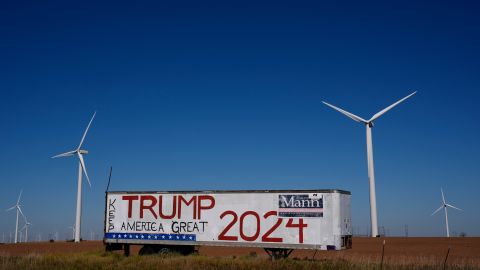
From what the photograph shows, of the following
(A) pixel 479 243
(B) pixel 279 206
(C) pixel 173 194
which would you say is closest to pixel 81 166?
(C) pixel 173 194

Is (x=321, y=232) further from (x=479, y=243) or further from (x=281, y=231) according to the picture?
(x=479, y=243)

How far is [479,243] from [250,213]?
2676 cm

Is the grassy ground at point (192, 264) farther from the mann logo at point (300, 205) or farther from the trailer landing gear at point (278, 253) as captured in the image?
the mann logo at point (300, 205)

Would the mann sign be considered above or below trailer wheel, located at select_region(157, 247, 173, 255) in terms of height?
above

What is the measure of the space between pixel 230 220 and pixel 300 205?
368 cm

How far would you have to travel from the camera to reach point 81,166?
55750mm

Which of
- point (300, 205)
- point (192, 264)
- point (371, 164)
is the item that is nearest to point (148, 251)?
point (192, 264)

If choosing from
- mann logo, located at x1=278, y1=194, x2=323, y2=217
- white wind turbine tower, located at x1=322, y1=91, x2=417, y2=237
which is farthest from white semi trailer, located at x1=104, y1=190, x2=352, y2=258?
white wind turbine tower, located at x1=322, y1=91, x2=417, y2=237

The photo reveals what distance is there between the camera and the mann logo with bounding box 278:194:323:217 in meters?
23.7

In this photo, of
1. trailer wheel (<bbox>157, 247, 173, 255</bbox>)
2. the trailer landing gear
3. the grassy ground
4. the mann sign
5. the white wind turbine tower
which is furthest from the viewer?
the white wind turbine tower

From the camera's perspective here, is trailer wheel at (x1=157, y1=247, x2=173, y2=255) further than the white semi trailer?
Yes

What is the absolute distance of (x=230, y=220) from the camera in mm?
25109

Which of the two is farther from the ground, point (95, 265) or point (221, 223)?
point (221, 223)

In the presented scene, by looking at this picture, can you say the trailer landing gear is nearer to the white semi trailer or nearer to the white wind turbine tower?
the white semi trailer
